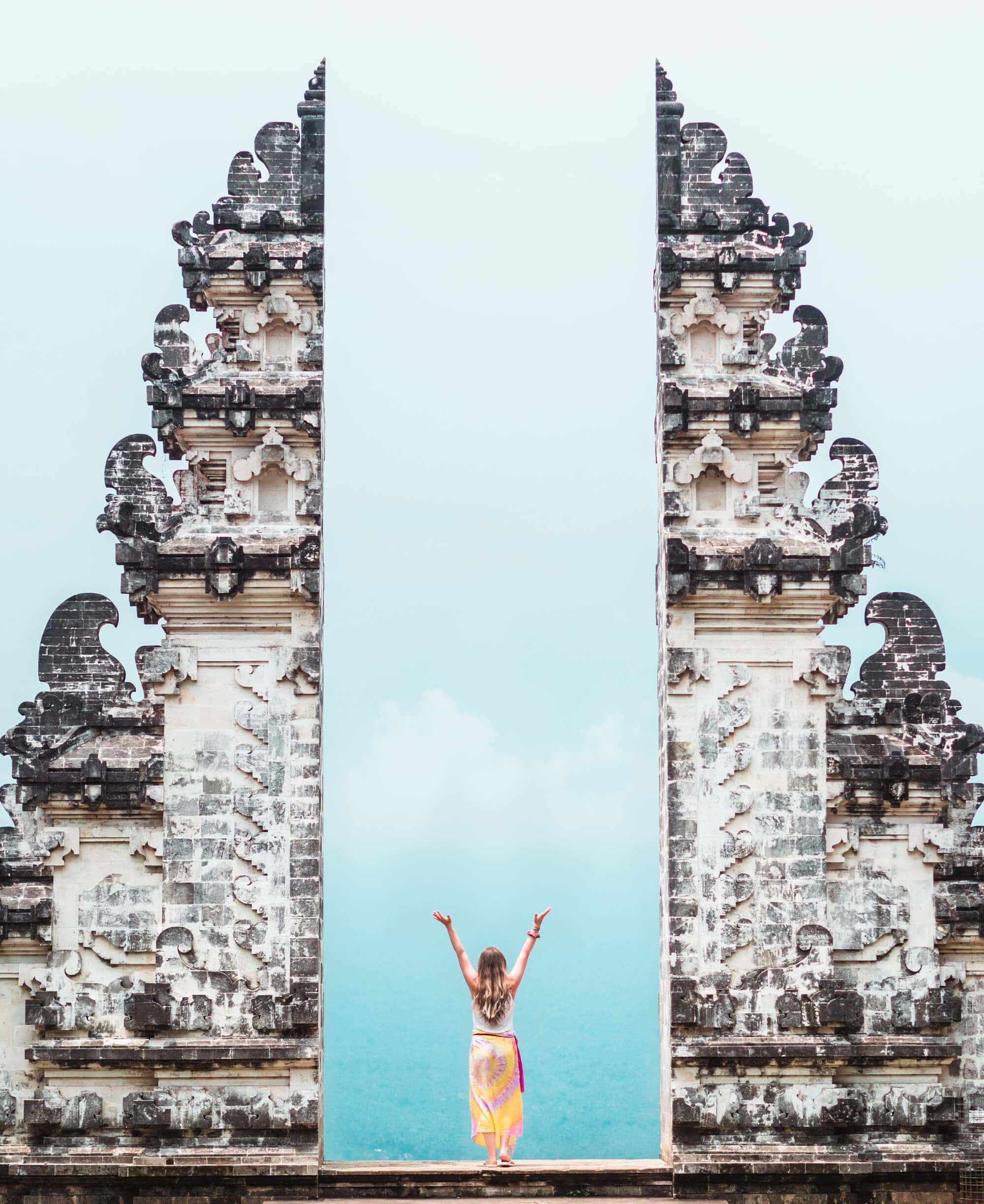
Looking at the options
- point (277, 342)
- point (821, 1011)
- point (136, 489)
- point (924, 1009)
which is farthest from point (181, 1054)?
point (277, 342)

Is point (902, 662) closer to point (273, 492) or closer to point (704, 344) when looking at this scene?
point (704, 344)

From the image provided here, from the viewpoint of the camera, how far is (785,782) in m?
16.5

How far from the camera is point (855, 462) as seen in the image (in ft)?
56.2

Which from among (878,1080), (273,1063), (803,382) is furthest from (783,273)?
(273,1063)

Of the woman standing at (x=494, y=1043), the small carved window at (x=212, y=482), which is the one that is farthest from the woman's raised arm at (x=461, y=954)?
the small carved window at (x=212, y=482)

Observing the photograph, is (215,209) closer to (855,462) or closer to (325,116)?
(325,116)

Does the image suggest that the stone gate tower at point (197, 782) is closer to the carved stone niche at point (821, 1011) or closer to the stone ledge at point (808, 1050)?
the stone ledge at point (808, 1050)

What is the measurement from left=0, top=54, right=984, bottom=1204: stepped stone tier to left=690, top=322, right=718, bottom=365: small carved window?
3 cm

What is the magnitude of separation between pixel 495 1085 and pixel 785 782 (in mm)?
3738

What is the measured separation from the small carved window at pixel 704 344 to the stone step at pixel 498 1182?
24.5ft

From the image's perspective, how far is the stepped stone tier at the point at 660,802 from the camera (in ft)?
51.6

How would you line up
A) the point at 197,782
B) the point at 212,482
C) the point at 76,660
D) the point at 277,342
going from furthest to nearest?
the point at 277,342 → the point at 212,482 → the point at 76,660 → the point at 197,782

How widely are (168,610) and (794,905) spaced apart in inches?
246

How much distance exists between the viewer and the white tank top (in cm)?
1550
